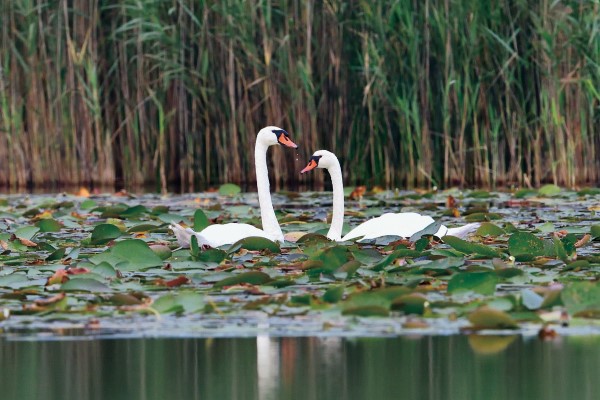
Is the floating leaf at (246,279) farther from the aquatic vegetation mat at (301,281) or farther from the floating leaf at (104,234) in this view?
the floating leaf at (104,234)

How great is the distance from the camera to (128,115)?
1386 cm

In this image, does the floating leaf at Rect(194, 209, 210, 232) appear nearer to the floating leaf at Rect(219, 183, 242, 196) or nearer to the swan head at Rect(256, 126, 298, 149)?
the swan head at Rect(256, 126, 298, 149)

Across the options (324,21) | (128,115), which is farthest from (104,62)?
(324,21)

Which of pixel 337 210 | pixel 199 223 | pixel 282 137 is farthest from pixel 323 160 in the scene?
pixel 199 223

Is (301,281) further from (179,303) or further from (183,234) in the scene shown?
(183,234)

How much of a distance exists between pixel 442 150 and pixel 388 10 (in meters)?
1.50

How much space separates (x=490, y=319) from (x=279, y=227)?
10.4 feet

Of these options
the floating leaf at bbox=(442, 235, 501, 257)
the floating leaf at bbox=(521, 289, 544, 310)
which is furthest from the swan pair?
the floating leaf at bbox=(521, 289, 544, 310)

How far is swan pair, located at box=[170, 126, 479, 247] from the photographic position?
25.8ft

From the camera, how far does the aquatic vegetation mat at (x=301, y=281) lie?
557 cm

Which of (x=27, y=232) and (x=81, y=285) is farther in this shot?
(x=27, y=232)

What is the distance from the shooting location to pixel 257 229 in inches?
319

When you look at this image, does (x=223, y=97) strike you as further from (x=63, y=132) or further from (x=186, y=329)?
(x=186, y=329)

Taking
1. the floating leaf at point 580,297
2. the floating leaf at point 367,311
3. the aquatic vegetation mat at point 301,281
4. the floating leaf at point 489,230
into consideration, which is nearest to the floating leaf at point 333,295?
the aquatic vegetation mat at point 301,281
